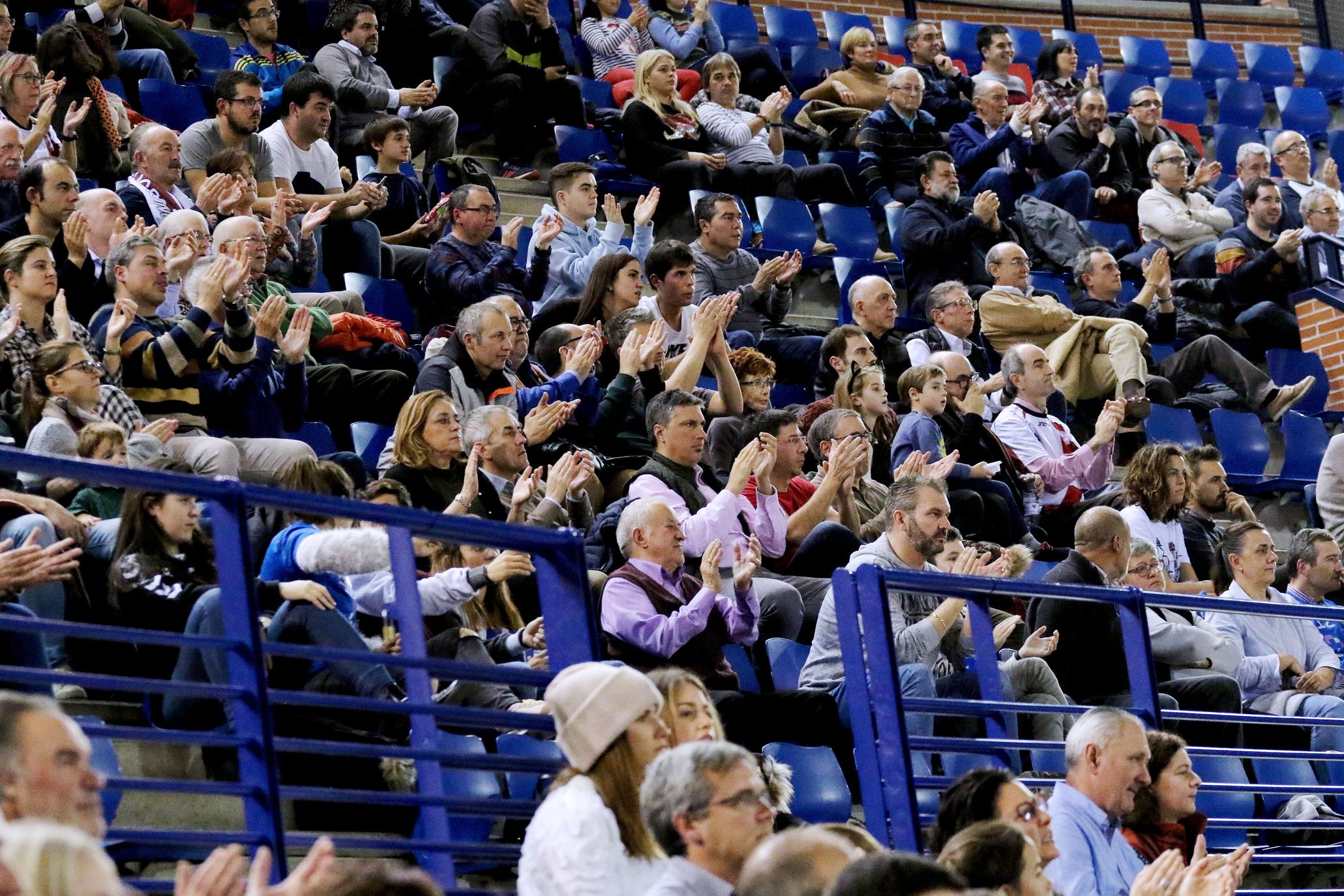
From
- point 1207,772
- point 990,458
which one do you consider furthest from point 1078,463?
point 1207,772

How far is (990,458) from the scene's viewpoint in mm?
7867

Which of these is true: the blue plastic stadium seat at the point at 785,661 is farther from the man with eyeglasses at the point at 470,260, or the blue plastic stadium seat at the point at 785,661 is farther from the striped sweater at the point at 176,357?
the man with eyeglasses at the point at 470,260

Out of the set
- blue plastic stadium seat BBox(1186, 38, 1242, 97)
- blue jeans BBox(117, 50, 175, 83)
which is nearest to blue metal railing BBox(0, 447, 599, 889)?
blue jeans BBox(117, 50, 175, 83)

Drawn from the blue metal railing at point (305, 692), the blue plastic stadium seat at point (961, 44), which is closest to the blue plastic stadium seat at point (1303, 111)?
the blue plastic stadium seat at point (961, 44)

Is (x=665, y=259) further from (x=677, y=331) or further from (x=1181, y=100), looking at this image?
(x=1181, y=100)

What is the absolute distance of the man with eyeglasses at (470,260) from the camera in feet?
25.2

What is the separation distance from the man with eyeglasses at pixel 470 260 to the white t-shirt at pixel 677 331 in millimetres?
501

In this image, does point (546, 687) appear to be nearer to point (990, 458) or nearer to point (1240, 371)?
point (990, 458)

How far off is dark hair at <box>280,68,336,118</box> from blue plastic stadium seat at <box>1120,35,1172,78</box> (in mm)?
7944

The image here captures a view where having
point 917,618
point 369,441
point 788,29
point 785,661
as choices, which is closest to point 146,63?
point 369,441

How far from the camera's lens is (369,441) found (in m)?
6.66

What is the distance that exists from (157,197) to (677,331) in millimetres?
2105

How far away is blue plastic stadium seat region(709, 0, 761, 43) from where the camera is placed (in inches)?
482

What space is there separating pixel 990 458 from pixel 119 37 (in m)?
4.24
